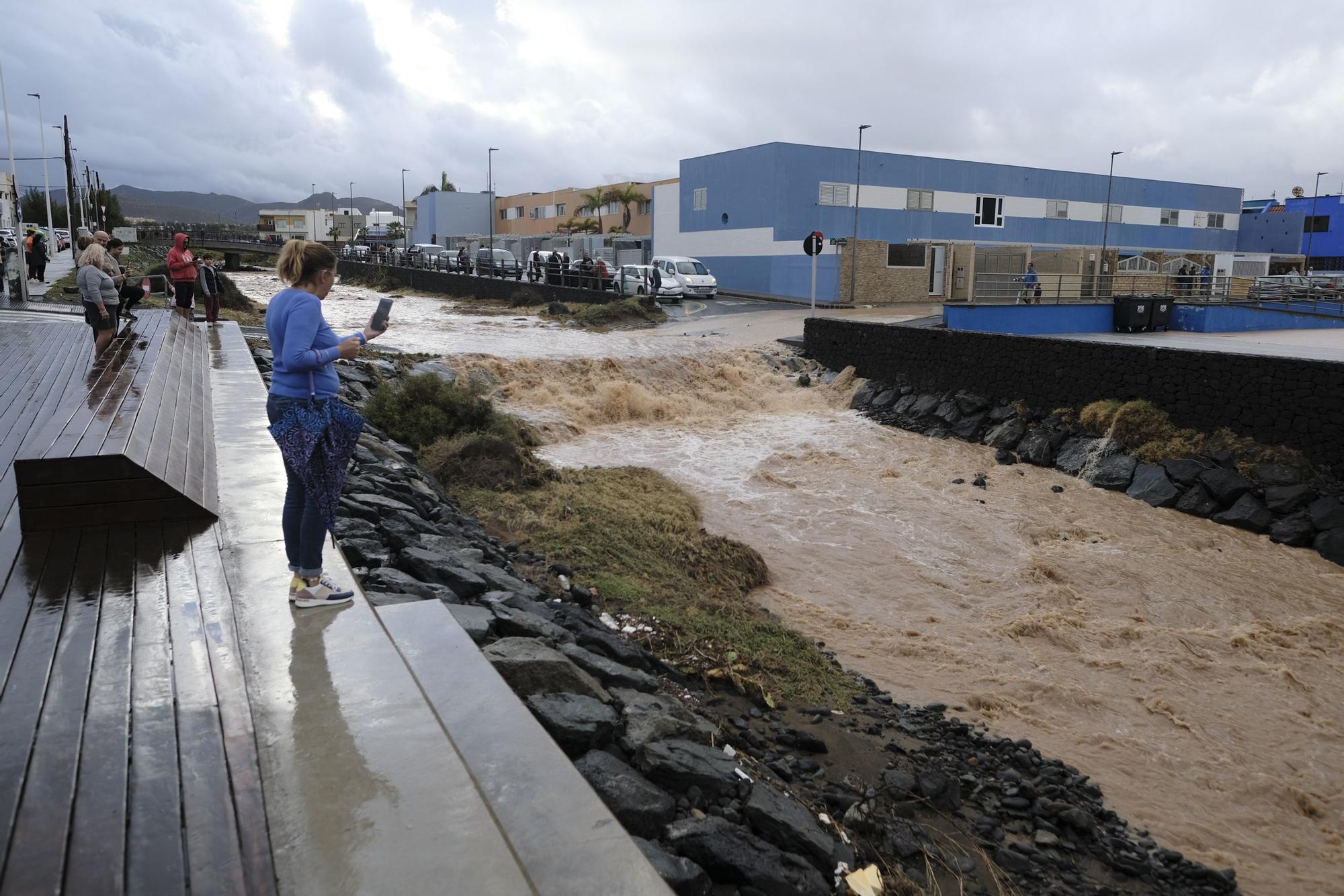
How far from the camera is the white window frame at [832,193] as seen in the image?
39094 mm

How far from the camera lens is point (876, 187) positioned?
40.4m

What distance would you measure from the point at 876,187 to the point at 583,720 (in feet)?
128

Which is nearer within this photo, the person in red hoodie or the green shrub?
the green shrub

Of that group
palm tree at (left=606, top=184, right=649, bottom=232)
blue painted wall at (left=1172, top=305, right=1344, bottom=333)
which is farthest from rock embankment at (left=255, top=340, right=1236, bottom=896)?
palm tree at (left=606, top=184, right=649, bottom=232)

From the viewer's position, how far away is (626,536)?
10805 mm

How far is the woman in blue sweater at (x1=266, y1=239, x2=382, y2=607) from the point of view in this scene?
4.29 metres

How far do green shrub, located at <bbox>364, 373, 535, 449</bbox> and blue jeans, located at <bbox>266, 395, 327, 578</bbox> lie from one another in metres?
9.33

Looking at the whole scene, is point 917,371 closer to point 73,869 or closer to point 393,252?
point 73,869

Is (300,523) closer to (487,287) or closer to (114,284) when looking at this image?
(114,284)

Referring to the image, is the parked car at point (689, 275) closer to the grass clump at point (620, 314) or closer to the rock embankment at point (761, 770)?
the grass clump at point (620, 314)

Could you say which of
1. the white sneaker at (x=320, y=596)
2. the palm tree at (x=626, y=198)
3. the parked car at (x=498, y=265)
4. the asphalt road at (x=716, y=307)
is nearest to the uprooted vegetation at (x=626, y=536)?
the white sneaker at (x=320, y=596)

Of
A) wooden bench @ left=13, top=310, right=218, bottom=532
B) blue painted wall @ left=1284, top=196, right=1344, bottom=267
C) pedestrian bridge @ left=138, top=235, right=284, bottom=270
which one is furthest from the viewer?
blue painted wall @ left=1284, top=196, right=1344, bottom=267

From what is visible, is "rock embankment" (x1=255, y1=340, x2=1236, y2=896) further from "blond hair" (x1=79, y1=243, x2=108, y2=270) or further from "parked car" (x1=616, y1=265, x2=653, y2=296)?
"parked car" (x1=616, y1=265, x2=653, y2=296)

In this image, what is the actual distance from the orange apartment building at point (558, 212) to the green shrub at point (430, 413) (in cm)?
3617
